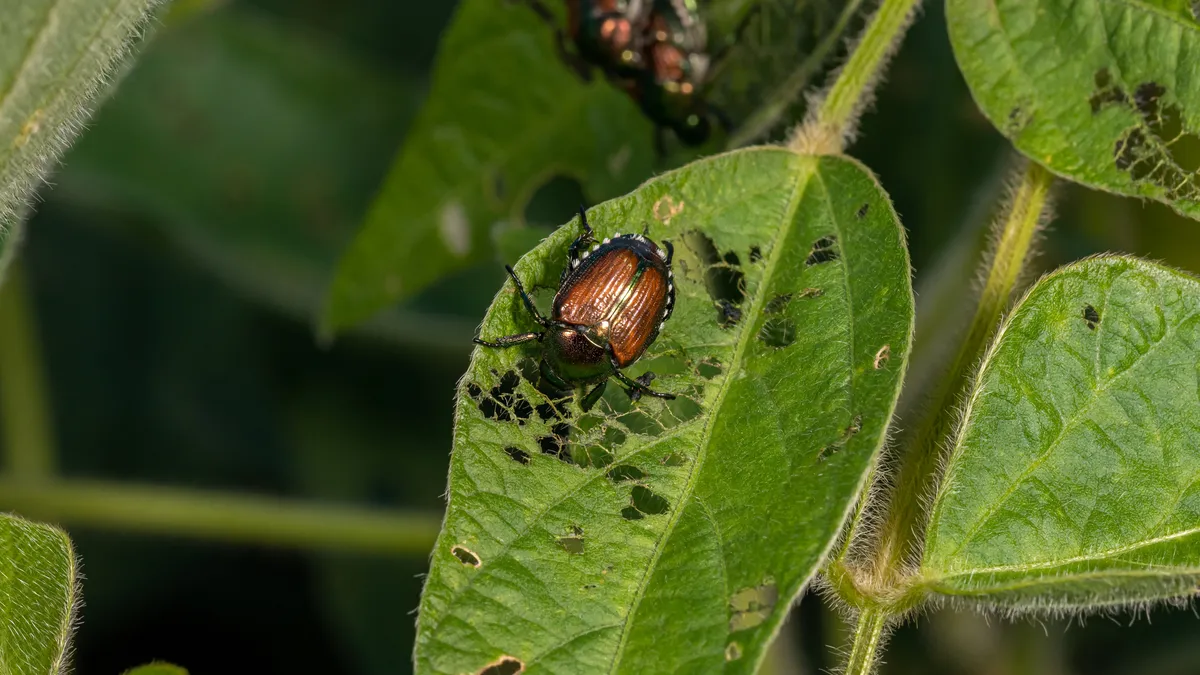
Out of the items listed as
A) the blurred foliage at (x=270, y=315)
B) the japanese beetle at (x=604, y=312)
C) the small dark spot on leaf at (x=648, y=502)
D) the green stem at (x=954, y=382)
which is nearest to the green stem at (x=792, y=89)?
the japanese beetle at (x=604, y=312)

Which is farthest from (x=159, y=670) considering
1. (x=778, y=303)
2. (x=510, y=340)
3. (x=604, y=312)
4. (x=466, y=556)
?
(x=778, y=303)

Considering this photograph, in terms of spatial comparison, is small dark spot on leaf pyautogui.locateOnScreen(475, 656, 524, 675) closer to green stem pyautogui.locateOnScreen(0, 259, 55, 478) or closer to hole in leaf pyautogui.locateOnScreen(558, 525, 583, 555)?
hole in leaf pyautogui.locateOnScreen(558, 525, 583, 555)

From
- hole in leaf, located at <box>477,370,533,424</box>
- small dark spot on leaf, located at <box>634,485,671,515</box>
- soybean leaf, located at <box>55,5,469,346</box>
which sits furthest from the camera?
soybean leaf, located at <box>55,5,469,346</box>

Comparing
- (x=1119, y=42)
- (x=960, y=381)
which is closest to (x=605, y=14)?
(x=1119, y=42)

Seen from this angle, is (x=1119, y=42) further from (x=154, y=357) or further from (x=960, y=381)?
(x=154, y=357)

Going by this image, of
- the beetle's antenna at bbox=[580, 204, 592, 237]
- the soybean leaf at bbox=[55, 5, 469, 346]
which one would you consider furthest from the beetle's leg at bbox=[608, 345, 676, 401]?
the soybean leaf at bbox=[55, 5, 469, 346]

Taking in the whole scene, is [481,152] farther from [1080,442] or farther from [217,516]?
[1080,442]

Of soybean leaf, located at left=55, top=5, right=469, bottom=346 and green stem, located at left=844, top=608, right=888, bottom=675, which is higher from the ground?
green stem, located at left=844, top=608, right=888, bottom=675

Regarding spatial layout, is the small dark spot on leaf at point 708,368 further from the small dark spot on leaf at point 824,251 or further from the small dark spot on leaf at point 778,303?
the small dark spot on leaf at point 824,251
